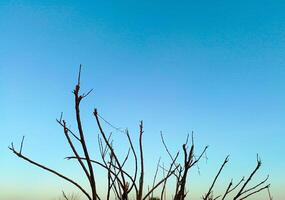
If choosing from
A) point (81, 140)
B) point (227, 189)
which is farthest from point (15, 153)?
point (227, 189)

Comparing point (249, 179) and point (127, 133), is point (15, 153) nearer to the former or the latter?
point (127, 133)

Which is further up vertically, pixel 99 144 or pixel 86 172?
pixel 99 144

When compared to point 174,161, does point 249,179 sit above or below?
below

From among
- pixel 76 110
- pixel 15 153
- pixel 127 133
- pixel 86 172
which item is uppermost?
pixel 127 133

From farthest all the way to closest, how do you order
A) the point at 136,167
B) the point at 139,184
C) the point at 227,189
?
1. the point at 227,189
2. the point at 136,167
3. the point at 139,184

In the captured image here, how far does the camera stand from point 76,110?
1.51 metres

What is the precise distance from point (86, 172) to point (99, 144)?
81 centimetres

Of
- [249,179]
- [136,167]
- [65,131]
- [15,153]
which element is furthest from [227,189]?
[15,153]

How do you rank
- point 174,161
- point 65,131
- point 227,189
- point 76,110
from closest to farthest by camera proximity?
point 76,110
point 65,131
point 227,189
point 174,161

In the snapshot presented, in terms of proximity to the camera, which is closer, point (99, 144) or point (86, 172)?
point (86, 172)

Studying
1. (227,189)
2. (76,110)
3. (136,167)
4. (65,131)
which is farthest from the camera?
(227,189)

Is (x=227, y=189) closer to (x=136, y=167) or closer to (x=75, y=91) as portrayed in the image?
(x=136, y=167)

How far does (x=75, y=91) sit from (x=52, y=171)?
447 mm

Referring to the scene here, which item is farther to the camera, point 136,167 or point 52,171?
point 136,167
